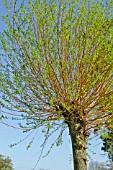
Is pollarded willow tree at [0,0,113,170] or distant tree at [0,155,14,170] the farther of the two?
distant tree at [0,155,14,170]

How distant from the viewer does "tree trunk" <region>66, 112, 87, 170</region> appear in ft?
18.9

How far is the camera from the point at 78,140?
6.00m

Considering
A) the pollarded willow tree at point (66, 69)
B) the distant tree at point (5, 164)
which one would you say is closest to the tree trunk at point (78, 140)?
the pollarded willow tree at point (66, 69)

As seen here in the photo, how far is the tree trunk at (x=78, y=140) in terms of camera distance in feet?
18.9

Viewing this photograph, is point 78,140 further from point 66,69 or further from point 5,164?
point 5,164

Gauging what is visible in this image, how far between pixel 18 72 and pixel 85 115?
1.84 m

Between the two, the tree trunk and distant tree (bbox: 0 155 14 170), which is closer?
the tree trunk

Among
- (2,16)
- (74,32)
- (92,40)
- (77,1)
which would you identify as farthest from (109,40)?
(2,16)

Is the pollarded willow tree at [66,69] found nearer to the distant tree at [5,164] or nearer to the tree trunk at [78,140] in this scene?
the tree trunk at [78,140]

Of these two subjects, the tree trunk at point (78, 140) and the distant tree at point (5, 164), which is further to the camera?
the distant tree at point (5, 164)

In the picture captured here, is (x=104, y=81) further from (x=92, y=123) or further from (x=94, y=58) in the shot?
(x=92, y=123)

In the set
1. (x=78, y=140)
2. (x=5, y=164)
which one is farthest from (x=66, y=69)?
(x=5, y=164)

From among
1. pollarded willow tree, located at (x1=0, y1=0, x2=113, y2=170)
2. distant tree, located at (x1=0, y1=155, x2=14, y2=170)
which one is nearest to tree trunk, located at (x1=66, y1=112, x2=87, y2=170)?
pollarded willow tree, located at (x1=0, y1=0, x2=113, y2=170)

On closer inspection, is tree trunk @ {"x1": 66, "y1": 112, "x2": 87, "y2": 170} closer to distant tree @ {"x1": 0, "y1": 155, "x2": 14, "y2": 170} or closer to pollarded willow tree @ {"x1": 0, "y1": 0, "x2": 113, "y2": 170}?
pollarded willow tree @ {"x1": 0, "y1": 0, "x2": 113, "y2": 170}
